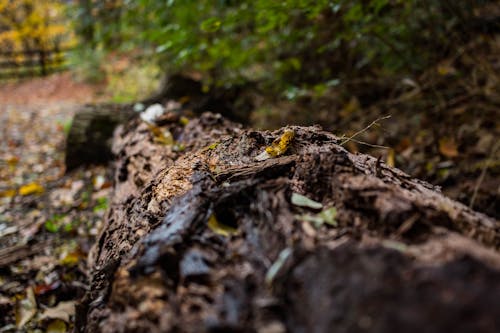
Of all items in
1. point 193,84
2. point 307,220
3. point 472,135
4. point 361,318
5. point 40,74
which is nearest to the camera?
point 361,318

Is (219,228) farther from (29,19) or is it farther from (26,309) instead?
(29,19)

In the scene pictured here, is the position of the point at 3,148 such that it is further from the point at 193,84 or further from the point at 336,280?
the point at 336,280

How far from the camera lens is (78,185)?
3469 mm

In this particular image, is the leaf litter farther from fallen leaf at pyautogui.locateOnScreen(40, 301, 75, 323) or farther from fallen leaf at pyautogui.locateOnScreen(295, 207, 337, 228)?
fallen leaf at pyautogui.locateOnScreen(295, 207, 337, 228)

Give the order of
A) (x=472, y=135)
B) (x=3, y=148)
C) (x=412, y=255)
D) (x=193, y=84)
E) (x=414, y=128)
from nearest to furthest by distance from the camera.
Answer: (x=412, y=255) → (x=472, y=135) → (x=414, y=128) → (x=193, y=84) → (x=3, y=148)

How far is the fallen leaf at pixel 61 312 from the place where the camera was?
1.88 meters

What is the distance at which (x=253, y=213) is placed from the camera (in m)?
0.99

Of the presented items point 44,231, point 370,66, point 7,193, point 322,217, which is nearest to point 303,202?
point 322,217

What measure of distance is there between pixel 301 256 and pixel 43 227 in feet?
9.00

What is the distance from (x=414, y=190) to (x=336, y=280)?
2.10 feet

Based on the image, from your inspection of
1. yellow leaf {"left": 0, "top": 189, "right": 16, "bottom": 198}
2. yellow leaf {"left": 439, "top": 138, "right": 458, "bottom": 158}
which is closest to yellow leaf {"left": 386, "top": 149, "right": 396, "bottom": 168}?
yellow leaf {"left": 439, "top": 138, "right": 458, "bottom": 158}

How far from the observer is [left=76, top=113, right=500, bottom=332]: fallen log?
60 centimetres

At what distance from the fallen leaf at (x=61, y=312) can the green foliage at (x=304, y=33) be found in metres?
1.76

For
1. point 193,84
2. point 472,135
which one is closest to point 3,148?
point 193,84
